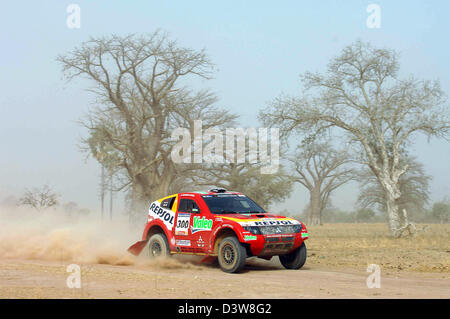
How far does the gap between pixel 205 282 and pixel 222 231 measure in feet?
8.81

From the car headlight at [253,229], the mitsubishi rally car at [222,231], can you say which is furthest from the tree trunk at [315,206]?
the car headlight at [253,229]

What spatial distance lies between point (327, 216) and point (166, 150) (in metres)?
117

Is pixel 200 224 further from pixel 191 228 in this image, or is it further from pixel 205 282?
pixel 205 282

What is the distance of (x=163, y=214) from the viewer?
615 inches

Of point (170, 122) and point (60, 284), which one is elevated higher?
point (170, 122)

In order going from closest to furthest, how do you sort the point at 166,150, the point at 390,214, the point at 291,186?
1. the point at 390,214
2. the point at 166,150
3. the point at 291,186

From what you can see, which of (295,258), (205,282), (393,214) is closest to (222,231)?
(295,258)

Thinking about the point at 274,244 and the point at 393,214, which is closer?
the point at 274,244

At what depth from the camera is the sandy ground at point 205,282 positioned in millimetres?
9641

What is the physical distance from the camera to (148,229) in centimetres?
1599

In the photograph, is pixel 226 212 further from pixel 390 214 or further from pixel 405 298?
pixel 390 214

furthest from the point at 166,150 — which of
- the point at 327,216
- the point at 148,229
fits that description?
the point at 327,216
